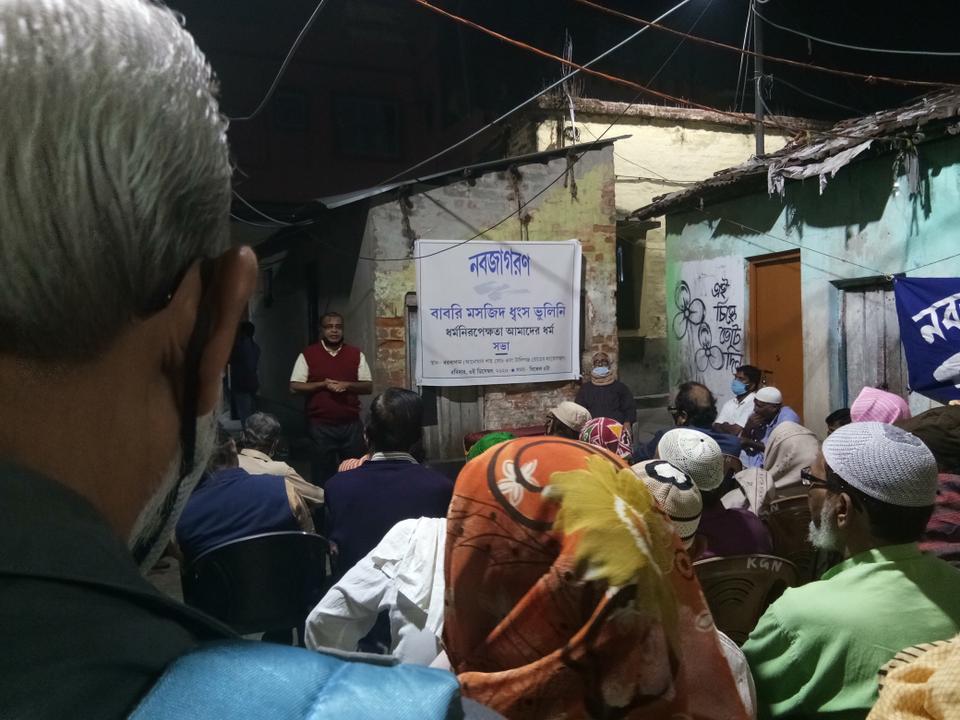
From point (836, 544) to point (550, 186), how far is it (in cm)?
748

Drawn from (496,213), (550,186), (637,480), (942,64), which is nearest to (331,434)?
(496,213)

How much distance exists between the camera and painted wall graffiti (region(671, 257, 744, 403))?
9484mm

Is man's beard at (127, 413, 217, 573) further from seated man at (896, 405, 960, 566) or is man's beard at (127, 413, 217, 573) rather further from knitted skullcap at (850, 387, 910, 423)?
knitted skullcap at (850, 387, 910, 423)

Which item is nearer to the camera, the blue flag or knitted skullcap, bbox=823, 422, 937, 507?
knitted skullcap, bbox=823, 422, 937, 507

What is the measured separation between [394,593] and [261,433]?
92.5 inches

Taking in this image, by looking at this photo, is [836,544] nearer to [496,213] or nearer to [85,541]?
[85,541]

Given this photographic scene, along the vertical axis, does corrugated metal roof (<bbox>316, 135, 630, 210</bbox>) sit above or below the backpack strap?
above

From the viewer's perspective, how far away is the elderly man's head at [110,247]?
51 cm

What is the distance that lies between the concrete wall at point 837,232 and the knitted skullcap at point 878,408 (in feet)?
11.0

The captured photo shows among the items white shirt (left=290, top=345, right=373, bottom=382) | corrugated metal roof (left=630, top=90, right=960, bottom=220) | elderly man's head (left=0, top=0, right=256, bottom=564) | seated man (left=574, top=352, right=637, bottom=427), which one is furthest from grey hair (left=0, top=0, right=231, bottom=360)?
corrugated metal roof (left=630, top=90, right=960, bottom=220)

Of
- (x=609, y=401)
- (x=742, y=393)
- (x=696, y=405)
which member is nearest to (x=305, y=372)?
(x=609, y=401)

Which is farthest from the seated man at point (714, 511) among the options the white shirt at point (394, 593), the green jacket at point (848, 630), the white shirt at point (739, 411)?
the white shirt at point (739, 411)

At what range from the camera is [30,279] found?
511mm

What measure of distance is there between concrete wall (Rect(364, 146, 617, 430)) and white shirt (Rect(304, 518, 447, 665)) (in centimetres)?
584
